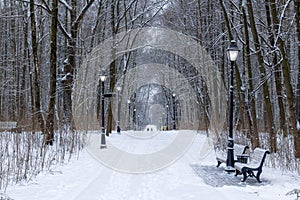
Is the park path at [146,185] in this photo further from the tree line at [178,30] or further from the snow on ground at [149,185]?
the tree line at [178,30]

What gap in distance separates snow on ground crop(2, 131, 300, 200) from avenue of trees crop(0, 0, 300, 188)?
1.40 meters

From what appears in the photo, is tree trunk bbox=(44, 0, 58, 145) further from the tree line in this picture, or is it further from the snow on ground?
the snow on ground

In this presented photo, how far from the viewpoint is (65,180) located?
340 inches

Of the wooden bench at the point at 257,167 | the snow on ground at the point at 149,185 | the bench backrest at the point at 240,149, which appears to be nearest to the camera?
the snow on ground at the point at 149,185

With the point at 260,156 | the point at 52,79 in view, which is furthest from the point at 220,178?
the point at 52,79

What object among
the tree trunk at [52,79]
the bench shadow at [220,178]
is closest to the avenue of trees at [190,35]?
the tree trunk at [52,79]

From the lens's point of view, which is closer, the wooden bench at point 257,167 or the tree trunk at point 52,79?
the wooden bench at point 257,167

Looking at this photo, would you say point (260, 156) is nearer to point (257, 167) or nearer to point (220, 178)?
point (257, 167)

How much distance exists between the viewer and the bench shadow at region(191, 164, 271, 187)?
8945 millimetres

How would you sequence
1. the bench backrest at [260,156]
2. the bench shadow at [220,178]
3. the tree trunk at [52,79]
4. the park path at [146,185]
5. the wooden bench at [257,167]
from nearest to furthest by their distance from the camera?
the park path at [146,185], the bench shadow at [220,178], the wooden bench at [257,167], the bench backrest at [260,156], the tree trunk at [52,79]

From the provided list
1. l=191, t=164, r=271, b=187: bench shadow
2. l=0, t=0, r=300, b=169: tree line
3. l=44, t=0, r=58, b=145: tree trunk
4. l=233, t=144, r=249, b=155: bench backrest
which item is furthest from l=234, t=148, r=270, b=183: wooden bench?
l=44, t=0, r=58, b=145: tree trunk

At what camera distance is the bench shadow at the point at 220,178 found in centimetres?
895

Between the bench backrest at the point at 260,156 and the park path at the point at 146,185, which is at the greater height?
the bench backrest at the point at 260,156

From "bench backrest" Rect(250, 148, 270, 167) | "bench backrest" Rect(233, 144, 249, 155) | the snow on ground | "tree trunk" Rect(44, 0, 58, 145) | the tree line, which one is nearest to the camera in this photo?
the snow on ground
